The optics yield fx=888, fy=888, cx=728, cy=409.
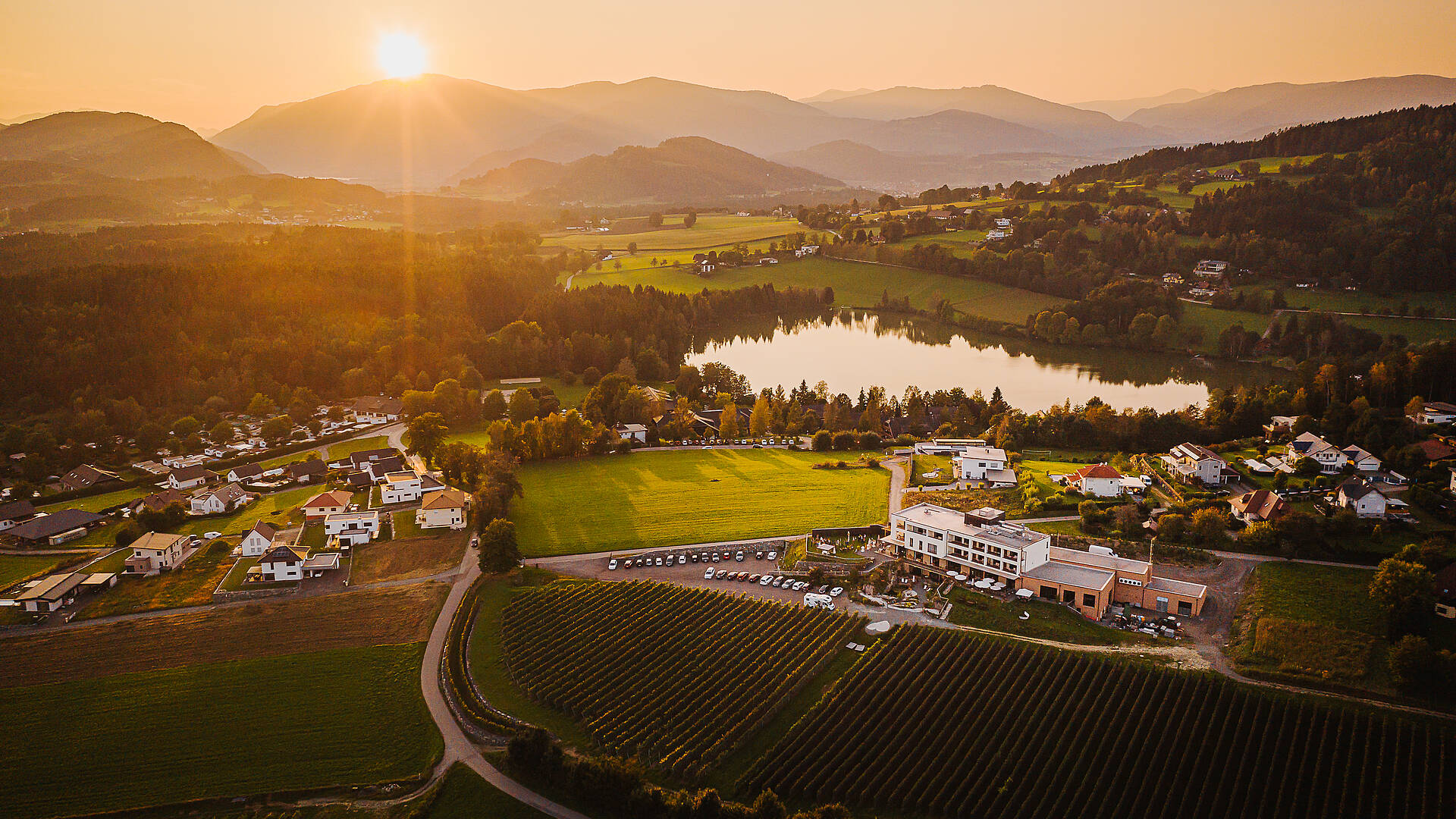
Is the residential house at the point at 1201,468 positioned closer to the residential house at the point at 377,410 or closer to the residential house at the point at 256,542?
the residential house at the point at 256,542

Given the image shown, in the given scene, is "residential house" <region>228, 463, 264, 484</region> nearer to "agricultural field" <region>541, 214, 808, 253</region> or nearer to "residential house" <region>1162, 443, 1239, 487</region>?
"residential house" <region>1162, 443, 1239, 487</region>

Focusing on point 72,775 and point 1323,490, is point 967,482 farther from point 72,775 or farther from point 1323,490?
point 72,775

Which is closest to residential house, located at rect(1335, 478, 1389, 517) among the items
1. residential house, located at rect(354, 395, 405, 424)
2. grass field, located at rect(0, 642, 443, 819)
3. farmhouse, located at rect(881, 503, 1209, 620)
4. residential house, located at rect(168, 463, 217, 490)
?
farmhouse, located at rect(881, 503, 1209, 620)

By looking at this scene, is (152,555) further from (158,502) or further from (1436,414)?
(1436,414)

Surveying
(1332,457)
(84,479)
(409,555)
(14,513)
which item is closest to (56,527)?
(14,513)

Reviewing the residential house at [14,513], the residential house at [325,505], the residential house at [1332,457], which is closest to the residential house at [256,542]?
the residential house at [325,505]

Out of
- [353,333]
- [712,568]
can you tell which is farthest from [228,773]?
[353,333]
